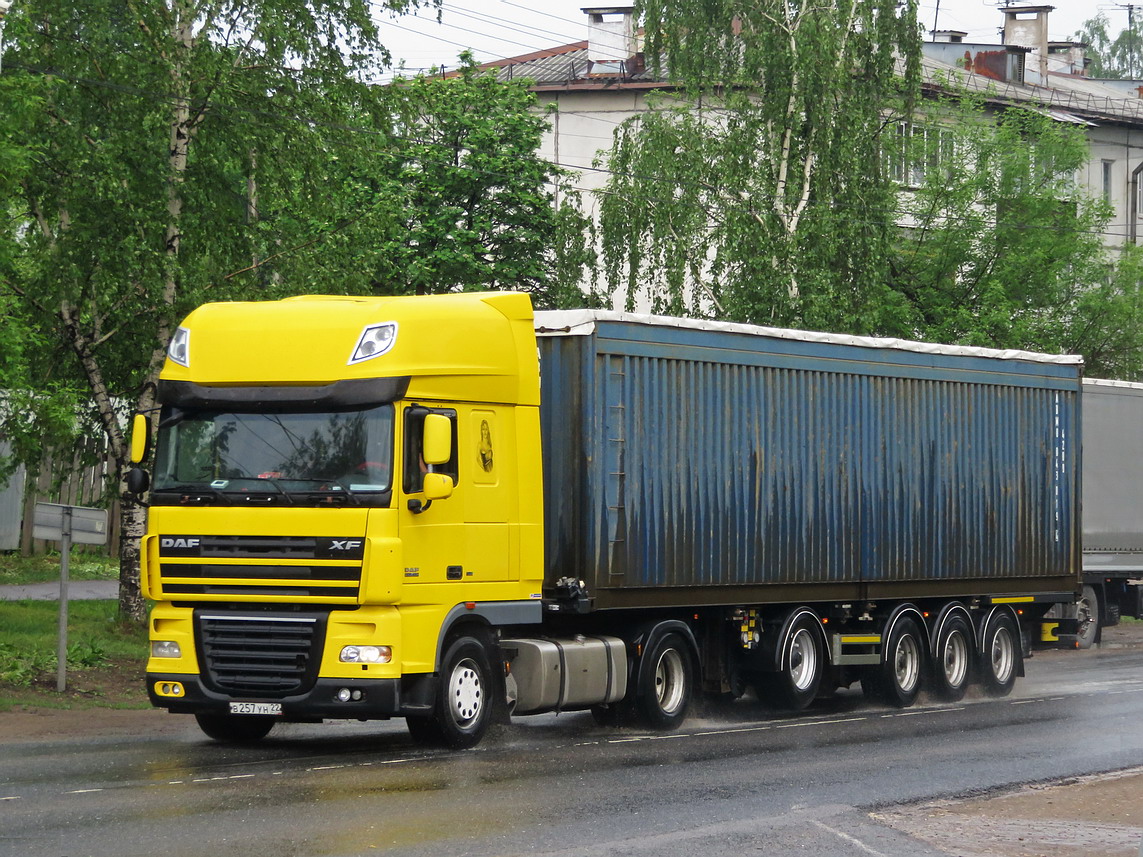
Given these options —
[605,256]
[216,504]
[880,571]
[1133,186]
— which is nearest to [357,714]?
[216,504]

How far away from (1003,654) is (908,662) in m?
1.88

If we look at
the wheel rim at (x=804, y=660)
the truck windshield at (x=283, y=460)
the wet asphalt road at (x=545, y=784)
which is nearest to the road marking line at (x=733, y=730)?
the wet asphalt road at (x=545, y=784)

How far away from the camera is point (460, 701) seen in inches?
534

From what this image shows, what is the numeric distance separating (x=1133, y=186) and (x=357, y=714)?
52.3 meters

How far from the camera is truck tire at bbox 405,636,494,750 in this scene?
13.4 meters

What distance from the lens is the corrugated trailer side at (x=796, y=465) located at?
49.0 ft

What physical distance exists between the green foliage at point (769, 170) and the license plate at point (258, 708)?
71.9ft

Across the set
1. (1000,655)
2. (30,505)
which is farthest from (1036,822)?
(30,505)

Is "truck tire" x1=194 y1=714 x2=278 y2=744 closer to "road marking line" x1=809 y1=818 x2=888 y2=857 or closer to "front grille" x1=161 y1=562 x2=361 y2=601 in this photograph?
"front grille" x1=161 y1=562 x2=361 y2=601

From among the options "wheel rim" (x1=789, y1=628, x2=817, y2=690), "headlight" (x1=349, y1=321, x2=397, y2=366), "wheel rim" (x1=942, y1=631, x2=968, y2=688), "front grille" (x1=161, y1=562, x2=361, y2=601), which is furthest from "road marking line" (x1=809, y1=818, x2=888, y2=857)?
"wheel rim" (x1=942, y1=631, x2=968, y2=688)

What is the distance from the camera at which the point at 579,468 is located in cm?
1483

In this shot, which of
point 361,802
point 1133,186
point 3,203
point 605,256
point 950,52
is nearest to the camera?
point 361,802

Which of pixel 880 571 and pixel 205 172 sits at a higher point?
pixel 205 172

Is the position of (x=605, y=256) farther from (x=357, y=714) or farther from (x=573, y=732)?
(x=357, y=714)
